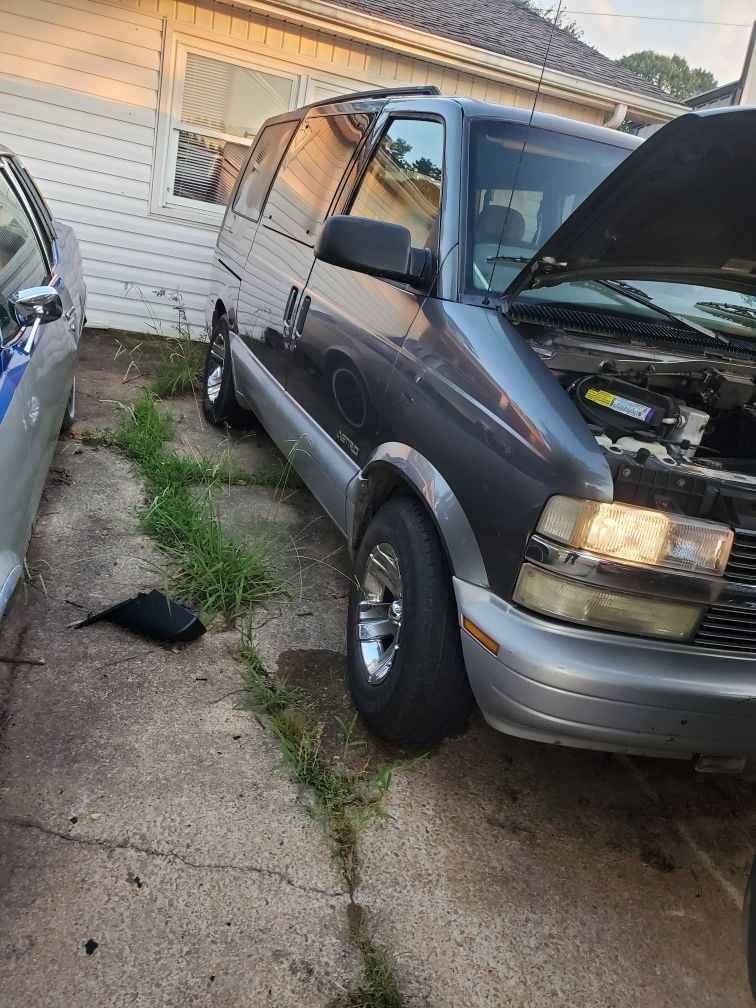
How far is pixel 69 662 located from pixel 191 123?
20.4ft

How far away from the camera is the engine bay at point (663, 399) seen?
2326 millimetres

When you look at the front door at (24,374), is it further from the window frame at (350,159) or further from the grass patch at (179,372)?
the grass patch at (179,372)

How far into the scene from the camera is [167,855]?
7.61 ft

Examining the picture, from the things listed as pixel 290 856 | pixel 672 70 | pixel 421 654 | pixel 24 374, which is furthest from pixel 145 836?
pixel 672 70

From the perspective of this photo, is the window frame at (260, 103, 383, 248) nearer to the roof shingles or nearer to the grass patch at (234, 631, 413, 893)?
the grass patch at (234, 631, 413, 893)

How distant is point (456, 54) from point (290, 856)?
7484mm

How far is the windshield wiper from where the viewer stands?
301 cm

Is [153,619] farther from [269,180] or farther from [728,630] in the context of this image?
[269,180]

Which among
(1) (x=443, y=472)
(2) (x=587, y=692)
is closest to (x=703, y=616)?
(2) (x=587, y=692)

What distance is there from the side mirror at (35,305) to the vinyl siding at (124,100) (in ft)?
16.8

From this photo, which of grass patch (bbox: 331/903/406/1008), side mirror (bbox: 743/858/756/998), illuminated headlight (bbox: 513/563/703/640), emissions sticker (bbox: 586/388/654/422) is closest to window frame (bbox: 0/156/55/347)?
emissions sticker (bbox: 586/388/654/422)

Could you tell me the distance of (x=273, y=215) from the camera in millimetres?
4676

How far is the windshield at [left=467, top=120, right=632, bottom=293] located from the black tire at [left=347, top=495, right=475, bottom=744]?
2.94 feet

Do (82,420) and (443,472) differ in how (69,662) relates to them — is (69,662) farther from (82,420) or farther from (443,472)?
(82,420)
